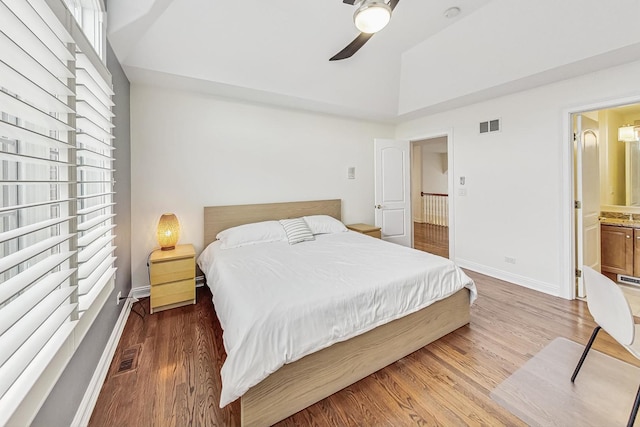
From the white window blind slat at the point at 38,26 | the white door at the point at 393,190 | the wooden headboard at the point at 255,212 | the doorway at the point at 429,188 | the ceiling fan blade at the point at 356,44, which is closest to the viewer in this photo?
the white window blind slat at the point at 38,26

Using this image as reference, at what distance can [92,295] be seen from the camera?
1.49 meters

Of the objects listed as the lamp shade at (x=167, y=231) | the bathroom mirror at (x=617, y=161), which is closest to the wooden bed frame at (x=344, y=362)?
the lamp shade at (x=167, y=231)

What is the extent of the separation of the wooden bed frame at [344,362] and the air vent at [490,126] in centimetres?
236

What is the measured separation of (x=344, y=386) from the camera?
1.68m

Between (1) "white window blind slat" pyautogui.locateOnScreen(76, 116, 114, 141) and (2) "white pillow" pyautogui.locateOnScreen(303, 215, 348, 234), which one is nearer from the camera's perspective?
(1) "white window blind slat" pyautogui.locateOnScreen(76, 116, 114, 141)

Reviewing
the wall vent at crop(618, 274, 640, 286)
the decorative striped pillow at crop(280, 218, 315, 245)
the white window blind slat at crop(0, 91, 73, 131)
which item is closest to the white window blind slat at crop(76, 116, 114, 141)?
the white window blind slat at crop(0, 91, 73, 131)

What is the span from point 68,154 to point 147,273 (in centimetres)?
222

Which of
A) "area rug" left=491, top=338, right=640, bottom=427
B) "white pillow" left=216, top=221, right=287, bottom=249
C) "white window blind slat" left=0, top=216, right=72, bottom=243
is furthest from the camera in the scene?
"white pillow" left=216, top=221, right=287, bottom=249

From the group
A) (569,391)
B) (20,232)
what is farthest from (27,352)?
(569,391)

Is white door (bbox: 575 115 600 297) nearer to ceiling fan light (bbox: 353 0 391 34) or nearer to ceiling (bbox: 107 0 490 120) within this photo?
ceiling (bbox: 107 0 490 120)

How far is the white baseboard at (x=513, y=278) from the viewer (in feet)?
10.00

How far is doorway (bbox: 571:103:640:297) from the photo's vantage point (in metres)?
2.93

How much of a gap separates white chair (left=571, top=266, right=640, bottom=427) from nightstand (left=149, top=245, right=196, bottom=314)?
316 centimetres

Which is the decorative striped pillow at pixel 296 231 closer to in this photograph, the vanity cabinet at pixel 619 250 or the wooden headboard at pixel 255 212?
the wooden headboard at pixel 255 212
